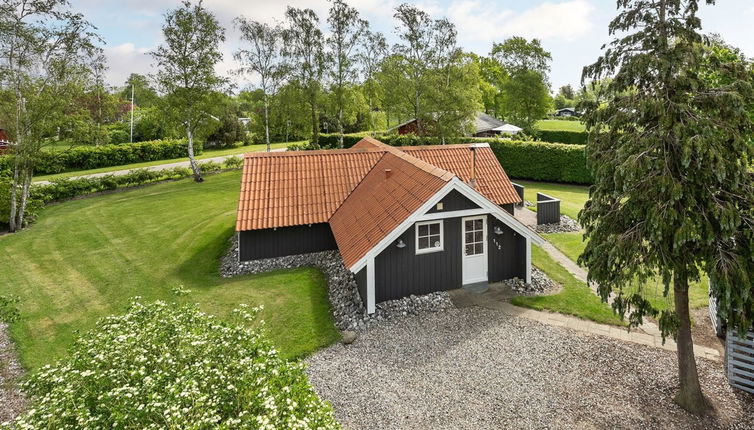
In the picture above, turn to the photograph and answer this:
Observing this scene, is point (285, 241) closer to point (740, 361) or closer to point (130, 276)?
point (130, 276)

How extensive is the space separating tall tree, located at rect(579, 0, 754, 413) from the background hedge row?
819 inches

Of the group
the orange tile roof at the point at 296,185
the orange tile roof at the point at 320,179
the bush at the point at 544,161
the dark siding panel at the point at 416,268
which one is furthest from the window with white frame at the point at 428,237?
the bush at the point at 544,161

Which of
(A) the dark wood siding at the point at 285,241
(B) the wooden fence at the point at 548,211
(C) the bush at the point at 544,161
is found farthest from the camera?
(C) the bush at the point at 544,161

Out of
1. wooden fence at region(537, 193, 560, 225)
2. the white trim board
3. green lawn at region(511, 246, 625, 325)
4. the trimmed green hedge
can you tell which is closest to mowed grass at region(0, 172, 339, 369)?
the white trim board

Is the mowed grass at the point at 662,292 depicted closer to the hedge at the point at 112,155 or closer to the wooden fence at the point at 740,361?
the wooden fence at the point at 740,361

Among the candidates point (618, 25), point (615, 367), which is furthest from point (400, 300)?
point (618, 25)

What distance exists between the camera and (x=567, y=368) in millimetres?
8344

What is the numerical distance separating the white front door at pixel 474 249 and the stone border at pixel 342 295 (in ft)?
3.68

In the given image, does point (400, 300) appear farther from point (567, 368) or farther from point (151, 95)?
point (151, 95)

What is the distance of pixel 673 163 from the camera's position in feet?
20.2

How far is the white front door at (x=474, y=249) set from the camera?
11.8 meters

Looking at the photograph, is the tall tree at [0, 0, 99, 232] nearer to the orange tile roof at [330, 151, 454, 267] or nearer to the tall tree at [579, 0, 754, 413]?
the orange tile roof at [330, 151, 454, 267]

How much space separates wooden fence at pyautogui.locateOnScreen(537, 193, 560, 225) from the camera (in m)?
18.3

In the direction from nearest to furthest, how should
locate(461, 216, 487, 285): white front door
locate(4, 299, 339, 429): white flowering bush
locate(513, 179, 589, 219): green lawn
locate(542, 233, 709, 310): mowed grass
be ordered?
locate(4, 299, 339, 429): white flowering bush → locate(542, 233, 709, 310): mowed grass → locate(461, 216, 487, 285): white front door → locate(513, 179, 589, 219): green lawn
